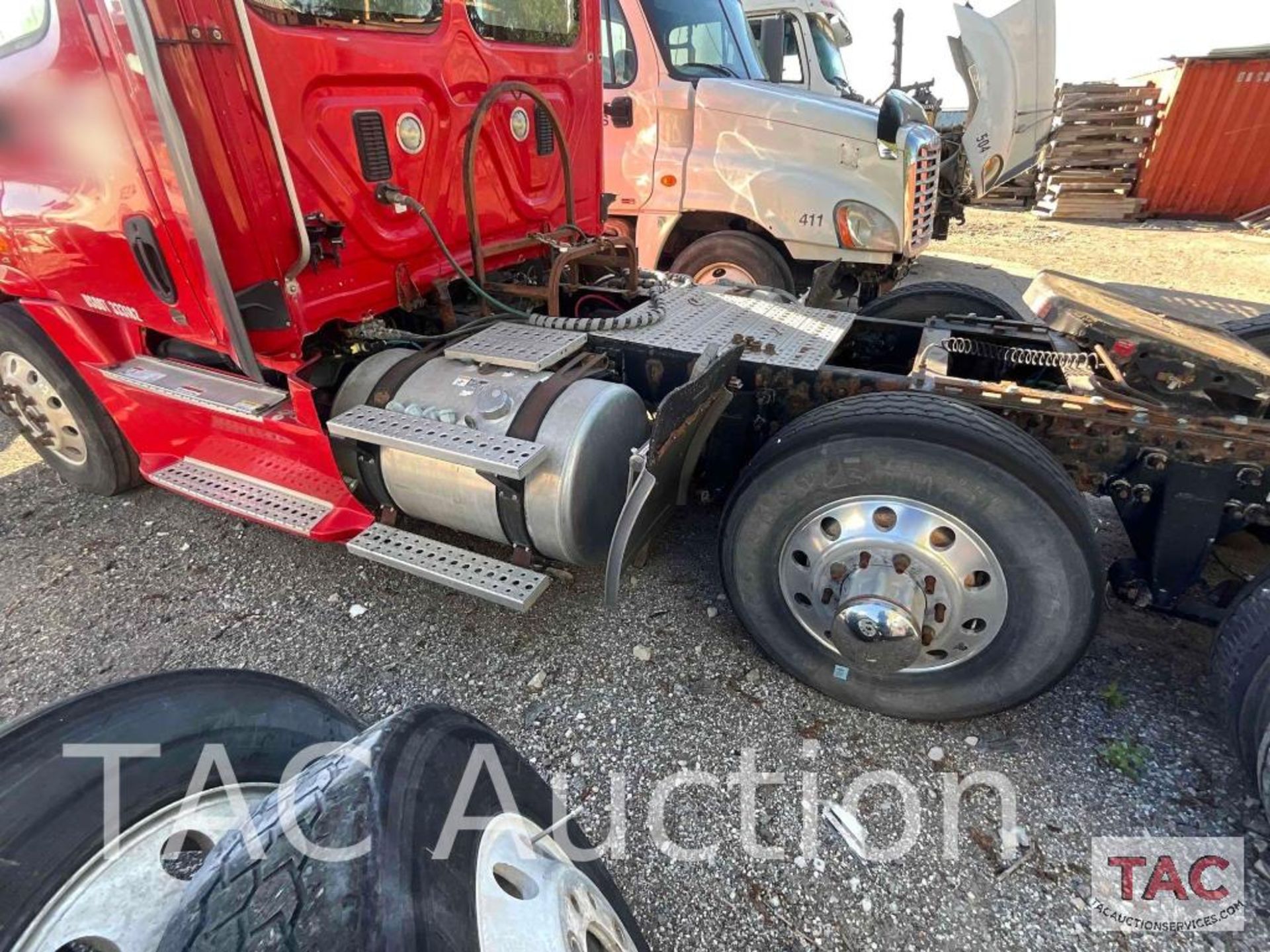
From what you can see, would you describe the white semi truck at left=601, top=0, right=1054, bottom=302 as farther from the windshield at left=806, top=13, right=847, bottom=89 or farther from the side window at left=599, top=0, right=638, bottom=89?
the windshield at left=806, top=13, right=847, bottom=89

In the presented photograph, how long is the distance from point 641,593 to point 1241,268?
10.9 metres

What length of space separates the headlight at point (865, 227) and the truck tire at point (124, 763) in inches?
198

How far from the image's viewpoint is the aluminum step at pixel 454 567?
94.2 inches

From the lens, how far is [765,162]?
5.40 meters

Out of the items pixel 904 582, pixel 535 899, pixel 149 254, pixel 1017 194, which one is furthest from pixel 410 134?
pixel 1017 194

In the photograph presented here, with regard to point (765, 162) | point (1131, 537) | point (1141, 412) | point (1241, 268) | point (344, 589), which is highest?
point (765, 162)

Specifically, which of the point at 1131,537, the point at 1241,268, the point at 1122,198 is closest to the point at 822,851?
the point at 1131,537

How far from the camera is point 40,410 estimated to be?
3.79 metres

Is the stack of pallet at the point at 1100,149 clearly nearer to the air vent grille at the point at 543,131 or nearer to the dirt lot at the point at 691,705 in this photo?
the dirt lot at the point at 691,705

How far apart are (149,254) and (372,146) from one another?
2.99ft

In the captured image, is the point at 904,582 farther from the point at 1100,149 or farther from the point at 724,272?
the point at 1100,149

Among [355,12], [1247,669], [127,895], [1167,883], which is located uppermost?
[355,12]

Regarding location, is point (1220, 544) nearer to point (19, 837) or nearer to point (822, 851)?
point (822, 851)

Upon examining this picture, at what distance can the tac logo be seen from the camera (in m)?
1.79
